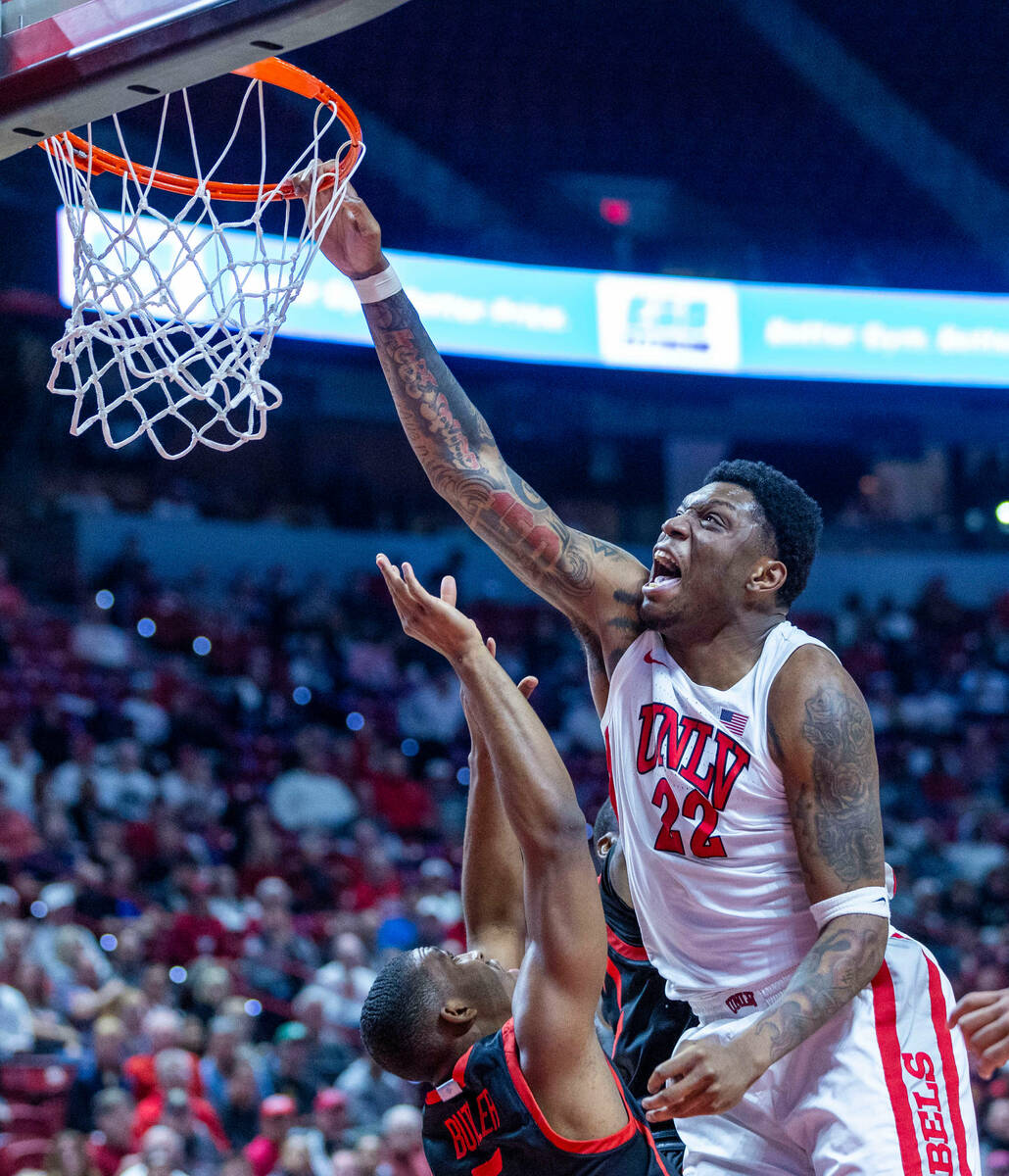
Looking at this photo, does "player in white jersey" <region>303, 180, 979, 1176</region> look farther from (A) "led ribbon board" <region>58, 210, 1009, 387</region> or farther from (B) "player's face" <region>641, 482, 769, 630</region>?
(A) "led ribbon board" <region>58, 210, 1009, 387</region>

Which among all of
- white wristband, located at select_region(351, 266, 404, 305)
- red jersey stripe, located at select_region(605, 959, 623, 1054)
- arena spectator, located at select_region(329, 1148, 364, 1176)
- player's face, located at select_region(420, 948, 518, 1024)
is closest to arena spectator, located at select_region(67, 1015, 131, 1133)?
arena spectator, located at select_region(329, 1148, 364, 1176)

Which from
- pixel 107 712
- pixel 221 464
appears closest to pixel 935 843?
pixel 107 712

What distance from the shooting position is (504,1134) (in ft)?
7.66

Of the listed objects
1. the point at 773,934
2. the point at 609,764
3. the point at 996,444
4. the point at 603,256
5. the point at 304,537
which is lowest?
the point at 773,934

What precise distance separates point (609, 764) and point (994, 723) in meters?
10.4

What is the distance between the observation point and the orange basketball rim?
285cm

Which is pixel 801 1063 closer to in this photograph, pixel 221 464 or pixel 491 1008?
pixel 491 1008

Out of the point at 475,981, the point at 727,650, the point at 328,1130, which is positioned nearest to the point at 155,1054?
the point at 328,1130

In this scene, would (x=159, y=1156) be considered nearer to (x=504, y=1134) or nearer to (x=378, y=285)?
(x=504, y=1134)

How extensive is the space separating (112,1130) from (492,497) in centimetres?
366

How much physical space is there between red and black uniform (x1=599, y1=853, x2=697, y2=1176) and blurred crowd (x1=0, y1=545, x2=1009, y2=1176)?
282cm

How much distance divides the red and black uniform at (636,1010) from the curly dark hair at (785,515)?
742mm

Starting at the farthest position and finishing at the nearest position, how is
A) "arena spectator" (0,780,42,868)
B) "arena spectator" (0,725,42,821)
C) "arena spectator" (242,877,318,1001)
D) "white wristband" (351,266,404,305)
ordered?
1. "arena spectator" (0,725,42,821)
2. "arena spectator" (0,780,42,868)
3. "arena spectator" (242,877,318,1001)
4. "white wristband" (351,266,404,305)

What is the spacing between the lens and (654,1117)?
2.08 m
